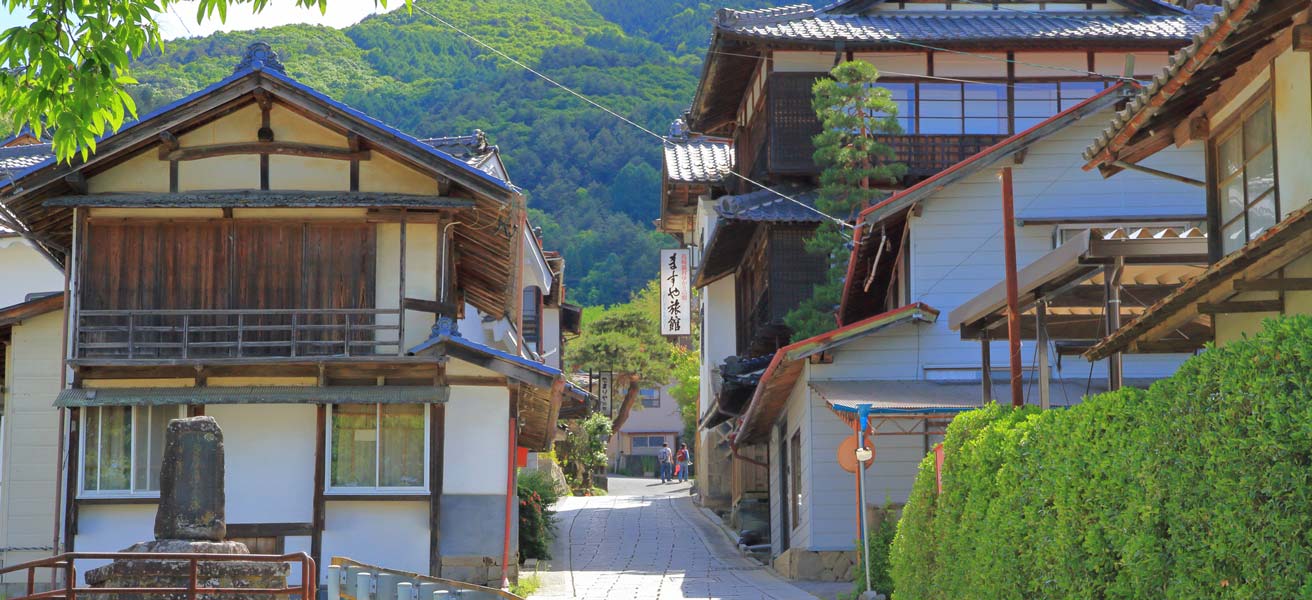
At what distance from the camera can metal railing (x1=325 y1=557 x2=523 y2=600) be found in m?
14.6

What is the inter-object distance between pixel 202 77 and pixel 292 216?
59.8 metres

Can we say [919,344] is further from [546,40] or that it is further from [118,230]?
A: [546,40]

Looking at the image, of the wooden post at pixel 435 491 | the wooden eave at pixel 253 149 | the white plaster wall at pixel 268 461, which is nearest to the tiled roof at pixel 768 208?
the wooden eave at pixel 253 149

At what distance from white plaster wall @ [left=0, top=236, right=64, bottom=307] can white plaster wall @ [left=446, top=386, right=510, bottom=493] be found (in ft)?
46.4

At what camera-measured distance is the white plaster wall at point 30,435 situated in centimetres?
2339

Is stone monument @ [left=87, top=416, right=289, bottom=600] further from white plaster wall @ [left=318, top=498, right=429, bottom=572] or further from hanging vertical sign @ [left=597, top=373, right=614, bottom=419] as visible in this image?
hanging vertical sign @ [left=597, top=373, right=614, bottom=419]

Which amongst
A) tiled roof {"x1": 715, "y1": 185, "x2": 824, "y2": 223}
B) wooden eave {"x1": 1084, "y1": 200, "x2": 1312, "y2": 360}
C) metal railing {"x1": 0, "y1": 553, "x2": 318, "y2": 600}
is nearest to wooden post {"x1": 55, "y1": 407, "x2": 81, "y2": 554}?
→ metal railing {"x1": 0, "y1": 553, "x2": 318, "y2": 600}

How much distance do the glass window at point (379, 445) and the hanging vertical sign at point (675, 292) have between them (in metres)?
19.8

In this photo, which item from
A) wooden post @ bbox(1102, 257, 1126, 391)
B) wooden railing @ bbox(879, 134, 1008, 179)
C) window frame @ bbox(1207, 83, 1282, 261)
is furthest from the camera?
wooden railing @ bbox(879, 134, 1008, 179)

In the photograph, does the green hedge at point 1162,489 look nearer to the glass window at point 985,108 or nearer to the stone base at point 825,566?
the stone base at point 825,566

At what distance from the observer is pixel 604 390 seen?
61.9m

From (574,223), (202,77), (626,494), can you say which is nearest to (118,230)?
(626,494)

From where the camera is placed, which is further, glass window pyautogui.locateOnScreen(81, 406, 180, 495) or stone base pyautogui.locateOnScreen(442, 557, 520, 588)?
glass window pyautogui.locateOnScreen(81, 406, 180, 495)

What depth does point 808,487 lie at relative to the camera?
2412 centimetres
